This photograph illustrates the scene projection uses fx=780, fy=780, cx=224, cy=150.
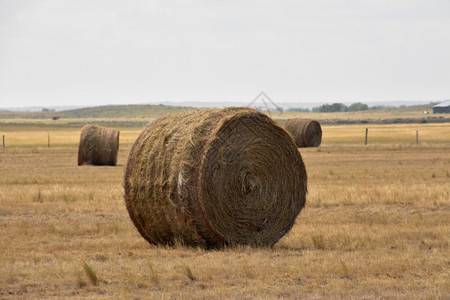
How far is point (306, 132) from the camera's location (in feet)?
137

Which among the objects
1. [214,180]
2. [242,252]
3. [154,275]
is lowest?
[242,252]

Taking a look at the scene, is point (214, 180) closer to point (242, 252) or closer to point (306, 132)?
point (242, 252)

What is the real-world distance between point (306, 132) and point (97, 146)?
15.3 metres

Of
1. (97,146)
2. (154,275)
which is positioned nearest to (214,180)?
(154,275)

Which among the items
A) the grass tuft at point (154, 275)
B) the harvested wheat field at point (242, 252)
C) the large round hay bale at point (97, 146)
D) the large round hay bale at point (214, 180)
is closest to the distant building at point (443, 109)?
the large round hay bale at point (97, 146)

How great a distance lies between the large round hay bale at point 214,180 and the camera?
11.4 m

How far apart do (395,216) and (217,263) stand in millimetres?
6191

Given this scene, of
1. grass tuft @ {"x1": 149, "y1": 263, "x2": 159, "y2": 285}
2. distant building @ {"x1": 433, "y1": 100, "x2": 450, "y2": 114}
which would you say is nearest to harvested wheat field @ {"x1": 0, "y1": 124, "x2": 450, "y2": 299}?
grass tuft @ {"x1": 149, "y1": 263, "x2": 159, "y2": 285}

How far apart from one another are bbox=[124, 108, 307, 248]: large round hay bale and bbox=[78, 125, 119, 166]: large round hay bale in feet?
56.0

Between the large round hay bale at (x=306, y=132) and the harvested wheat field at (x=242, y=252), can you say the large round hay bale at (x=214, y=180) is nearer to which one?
the harvested wheat field at (x=242, y=252)

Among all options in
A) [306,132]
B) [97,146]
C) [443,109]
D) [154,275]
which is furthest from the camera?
[443,109]

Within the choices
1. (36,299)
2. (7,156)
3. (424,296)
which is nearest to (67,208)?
(36,299)

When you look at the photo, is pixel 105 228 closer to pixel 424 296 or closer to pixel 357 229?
pixel 357 229

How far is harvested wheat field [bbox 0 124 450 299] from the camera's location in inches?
351
